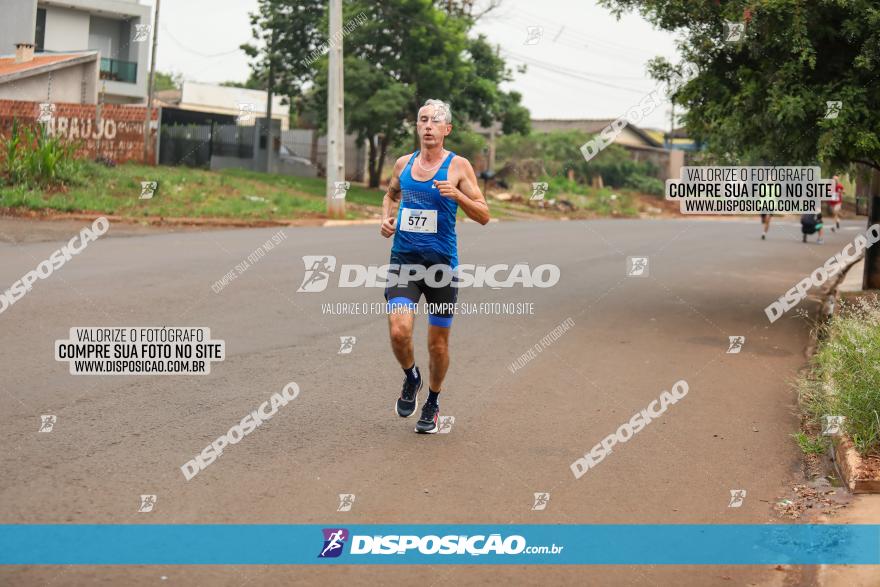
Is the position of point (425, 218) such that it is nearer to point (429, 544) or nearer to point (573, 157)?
Result: point (429, 544)

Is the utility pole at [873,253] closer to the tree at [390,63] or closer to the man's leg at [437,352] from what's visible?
the man's leg at [437,352]

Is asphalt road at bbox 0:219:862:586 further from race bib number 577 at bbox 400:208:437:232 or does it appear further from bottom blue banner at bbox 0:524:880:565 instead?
race bib number 577 at bbox 400:208:437:232

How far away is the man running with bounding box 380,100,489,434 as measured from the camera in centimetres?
682

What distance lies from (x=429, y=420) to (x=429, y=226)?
1342 mm

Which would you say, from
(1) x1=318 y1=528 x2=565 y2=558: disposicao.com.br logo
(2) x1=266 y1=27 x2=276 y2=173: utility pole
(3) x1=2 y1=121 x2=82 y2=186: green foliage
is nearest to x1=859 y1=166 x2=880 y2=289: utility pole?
(1) x1=318 y1=528 x2=565 y2=558: disposicao.com.br logo

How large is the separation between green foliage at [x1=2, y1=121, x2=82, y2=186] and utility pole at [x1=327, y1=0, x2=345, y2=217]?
6.52 metres

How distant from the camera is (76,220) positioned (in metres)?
22.1

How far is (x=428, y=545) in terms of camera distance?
5.03m

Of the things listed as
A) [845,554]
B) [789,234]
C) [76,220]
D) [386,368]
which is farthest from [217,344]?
[789,234]

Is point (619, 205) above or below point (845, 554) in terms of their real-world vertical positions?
above

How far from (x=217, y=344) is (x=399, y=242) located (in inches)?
135

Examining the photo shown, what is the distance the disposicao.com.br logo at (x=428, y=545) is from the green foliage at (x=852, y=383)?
2.53 meters

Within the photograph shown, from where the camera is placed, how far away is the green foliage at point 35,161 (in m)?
24.3

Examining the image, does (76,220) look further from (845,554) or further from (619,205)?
(619,205)
